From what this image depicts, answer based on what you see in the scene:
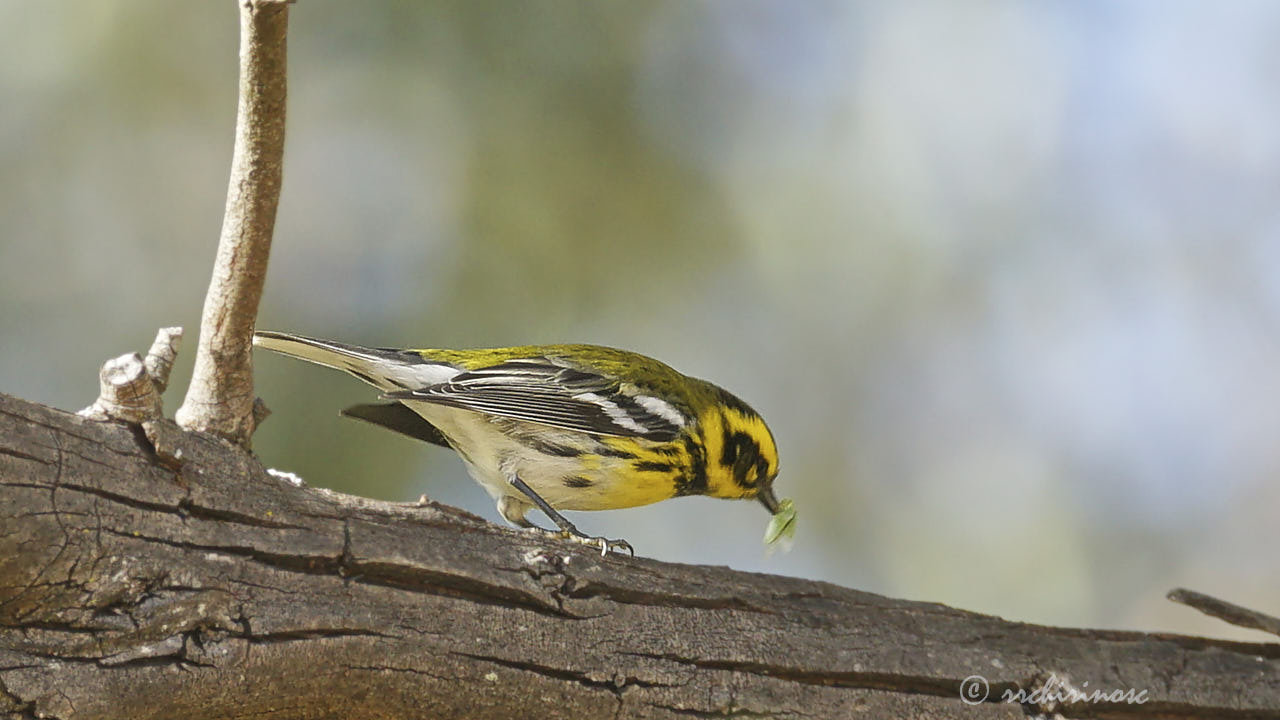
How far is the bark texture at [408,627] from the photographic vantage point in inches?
94.7

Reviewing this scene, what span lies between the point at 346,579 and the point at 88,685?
2.07 ft

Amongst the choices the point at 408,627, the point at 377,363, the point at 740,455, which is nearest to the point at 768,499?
the point at 740,455

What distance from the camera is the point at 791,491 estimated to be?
7.07 metres

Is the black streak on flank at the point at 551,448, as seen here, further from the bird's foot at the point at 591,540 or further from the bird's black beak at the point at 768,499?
the bird's black beak at the point at 768,499

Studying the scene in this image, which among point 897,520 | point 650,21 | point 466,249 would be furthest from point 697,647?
point 650,21

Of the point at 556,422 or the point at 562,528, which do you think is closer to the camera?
the point at 562,528

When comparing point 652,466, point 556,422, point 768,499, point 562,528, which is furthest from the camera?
point 768,499

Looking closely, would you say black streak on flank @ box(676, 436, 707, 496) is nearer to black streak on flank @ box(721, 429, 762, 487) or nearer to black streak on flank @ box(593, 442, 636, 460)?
black streak on flank @ box(721, 429, 762, 487)

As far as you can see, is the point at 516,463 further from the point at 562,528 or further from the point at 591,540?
the point at 591,540

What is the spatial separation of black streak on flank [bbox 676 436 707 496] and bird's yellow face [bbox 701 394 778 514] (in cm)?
4

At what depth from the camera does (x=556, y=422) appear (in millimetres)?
4125

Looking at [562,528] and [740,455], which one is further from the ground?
[740,455]

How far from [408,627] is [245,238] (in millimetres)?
1065

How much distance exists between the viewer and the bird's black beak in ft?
16.3
